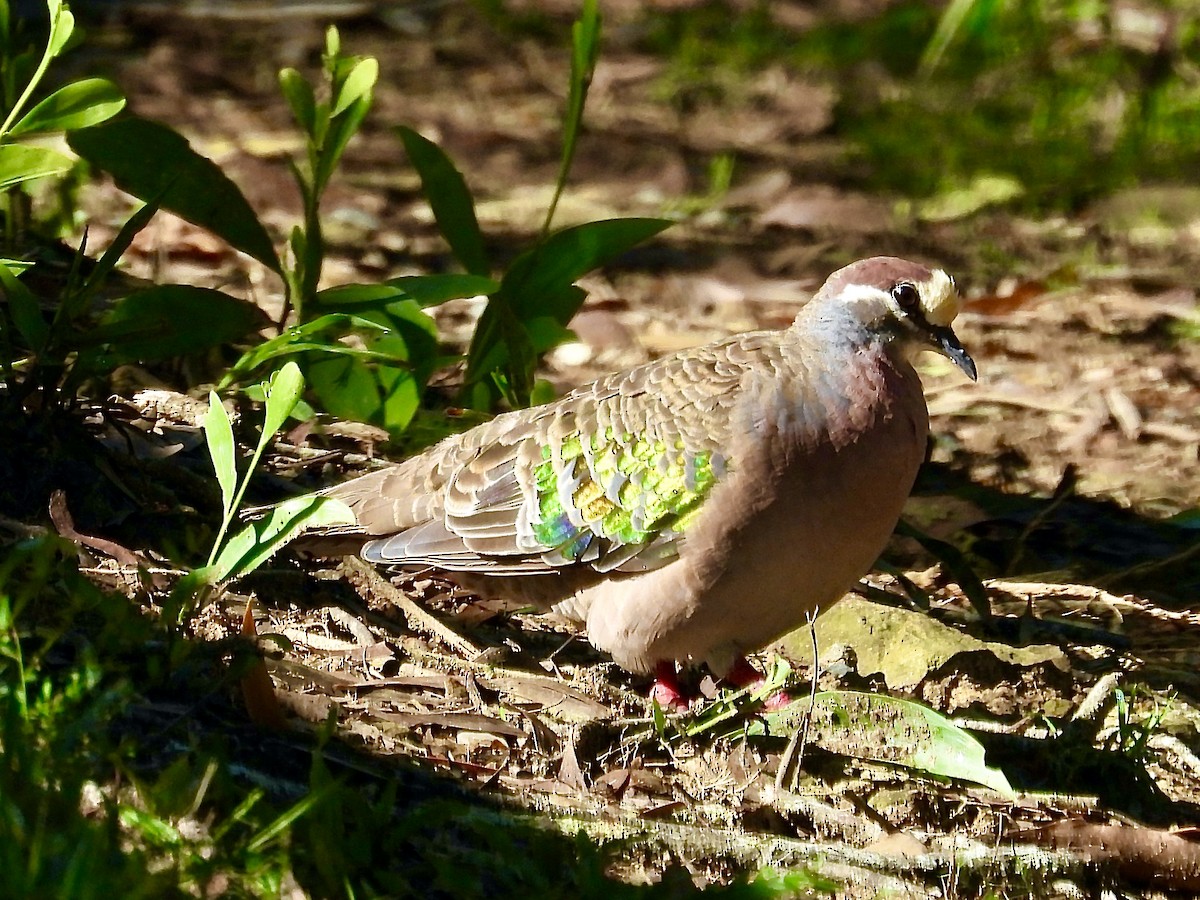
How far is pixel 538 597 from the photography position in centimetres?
439

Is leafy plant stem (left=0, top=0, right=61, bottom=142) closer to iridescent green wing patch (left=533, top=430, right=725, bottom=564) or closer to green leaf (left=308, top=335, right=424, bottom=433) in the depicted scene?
green leaf (left=308, top=335, right=424, bottom=433)

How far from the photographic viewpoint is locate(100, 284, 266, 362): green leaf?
4422 millimetres

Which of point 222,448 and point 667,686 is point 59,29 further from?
point 667,686

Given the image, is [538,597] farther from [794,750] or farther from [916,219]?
[916,219]

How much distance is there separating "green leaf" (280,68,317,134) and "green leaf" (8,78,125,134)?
65cm

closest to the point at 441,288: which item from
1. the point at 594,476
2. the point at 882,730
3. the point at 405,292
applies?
the point at 405,292

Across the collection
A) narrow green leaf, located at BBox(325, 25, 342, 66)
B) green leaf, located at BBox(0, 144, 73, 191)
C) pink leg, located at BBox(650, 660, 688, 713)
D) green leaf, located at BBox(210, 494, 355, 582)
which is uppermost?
narrow green leaf, located at BBox(325, 25, 342, 66)

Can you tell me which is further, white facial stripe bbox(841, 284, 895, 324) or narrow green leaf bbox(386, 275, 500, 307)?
narrow green leaf bbox(386, 275, 500, 307)

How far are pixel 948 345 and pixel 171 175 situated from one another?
7.44 ft

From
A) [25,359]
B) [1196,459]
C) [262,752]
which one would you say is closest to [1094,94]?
[1196,459]

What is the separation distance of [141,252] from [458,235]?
2307 millimetres

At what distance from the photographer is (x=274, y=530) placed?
363 cm

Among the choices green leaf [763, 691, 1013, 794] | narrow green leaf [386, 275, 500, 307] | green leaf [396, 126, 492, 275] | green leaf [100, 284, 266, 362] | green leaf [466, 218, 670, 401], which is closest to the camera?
green leaf [763, 691, 1013, 794]

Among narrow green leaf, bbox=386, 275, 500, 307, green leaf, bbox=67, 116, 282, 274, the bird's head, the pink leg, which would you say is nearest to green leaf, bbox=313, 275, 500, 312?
narrow green leaf, bbox=386, 275, 500, 307
